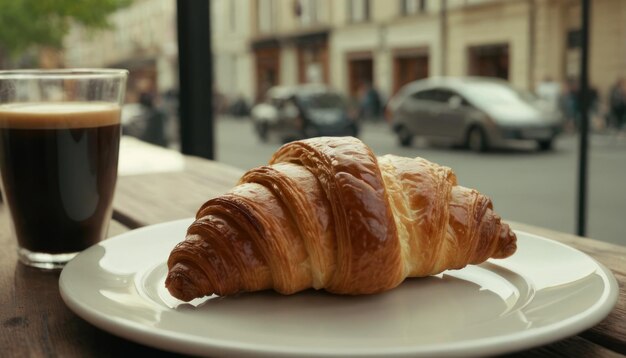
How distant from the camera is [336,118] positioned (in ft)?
42.9

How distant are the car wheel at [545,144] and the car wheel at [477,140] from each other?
0.80 m

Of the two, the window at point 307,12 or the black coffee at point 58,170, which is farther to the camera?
the window at point 307,12

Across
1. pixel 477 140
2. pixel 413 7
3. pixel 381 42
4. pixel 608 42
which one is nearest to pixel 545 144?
pixel 477 140

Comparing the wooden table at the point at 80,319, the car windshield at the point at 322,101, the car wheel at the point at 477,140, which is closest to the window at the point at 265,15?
the car windshield at the point at 322,101

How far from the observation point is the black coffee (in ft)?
2.79

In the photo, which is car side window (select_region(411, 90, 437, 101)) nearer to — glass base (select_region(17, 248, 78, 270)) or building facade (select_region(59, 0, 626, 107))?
building facade (select_region(59, 0, 626, 107))

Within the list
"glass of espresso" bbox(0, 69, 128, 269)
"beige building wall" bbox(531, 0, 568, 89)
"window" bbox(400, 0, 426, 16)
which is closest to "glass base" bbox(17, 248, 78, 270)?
"glass of espresso" bbox(0, 69, 128, 269)

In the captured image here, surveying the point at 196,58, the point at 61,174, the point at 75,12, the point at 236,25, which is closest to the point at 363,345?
the point at 61,174

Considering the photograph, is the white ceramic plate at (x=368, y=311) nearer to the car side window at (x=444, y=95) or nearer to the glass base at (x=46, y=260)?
the glass base at (x=46, y=260)

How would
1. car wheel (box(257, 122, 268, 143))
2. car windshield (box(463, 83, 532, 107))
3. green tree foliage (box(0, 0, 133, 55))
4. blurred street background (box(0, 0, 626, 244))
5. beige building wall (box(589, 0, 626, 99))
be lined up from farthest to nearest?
green tree foliage (box(0, 0, 133, 55)), car wheel (box(257, 122, 268, 143)), beige building wall (box(589, 0, 626, 99)), car windshield (box(463, 83, 532, 107)), blurred street background (box(0, 0, 626, 244))

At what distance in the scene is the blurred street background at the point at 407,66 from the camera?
8.44 metres

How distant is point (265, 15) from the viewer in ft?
81.5

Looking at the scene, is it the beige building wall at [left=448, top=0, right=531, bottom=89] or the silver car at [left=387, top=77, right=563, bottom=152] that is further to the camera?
the beige building wall at [left=448, top=0, right=531, bottom=89]

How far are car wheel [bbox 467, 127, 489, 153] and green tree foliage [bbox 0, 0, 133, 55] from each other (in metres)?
8.06
